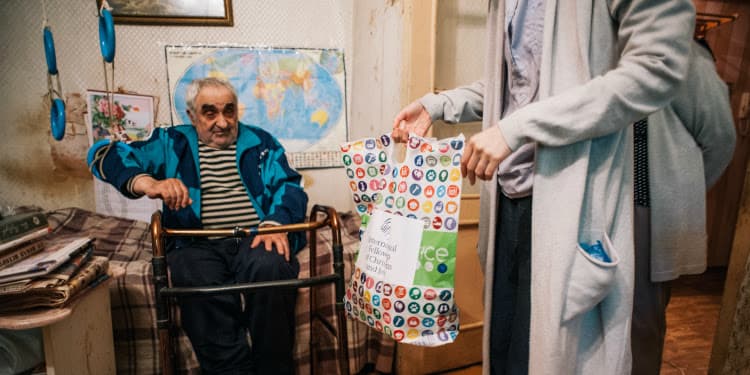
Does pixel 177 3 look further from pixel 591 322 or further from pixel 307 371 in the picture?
pixel 591 322

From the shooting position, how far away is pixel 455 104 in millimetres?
1052

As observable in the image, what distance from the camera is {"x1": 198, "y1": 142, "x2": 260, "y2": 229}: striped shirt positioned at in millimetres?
1657

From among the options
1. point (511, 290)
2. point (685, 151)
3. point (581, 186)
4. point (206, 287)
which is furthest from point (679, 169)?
point (206, 287)

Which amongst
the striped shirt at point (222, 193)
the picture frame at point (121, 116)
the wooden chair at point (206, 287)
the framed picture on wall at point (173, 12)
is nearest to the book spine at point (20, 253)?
the wooden chair at point (206, 287)

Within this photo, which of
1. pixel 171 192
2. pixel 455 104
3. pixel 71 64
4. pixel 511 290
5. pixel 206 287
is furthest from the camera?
pixel 71 64

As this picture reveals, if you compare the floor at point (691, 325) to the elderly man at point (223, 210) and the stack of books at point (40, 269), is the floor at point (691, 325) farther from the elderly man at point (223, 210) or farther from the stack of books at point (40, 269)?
the stack of books at point (40, 269)

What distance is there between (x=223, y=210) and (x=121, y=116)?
1.04 metres

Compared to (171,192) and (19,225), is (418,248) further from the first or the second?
(19,225)

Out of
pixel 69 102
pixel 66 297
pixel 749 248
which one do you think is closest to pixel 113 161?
pixel 66 297

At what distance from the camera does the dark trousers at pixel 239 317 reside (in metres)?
1.36

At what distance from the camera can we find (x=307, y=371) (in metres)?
1.61

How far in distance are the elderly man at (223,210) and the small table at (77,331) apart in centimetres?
23

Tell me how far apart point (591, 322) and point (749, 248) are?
1.72 feet

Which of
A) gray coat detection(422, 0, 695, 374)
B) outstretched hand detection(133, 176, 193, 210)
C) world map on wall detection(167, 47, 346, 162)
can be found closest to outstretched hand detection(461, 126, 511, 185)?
gray coat detection(422, 0, 695, 374)
